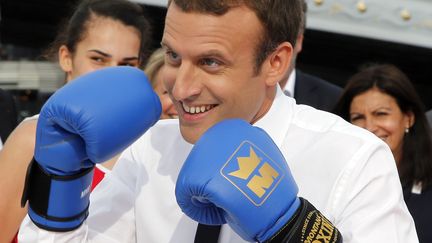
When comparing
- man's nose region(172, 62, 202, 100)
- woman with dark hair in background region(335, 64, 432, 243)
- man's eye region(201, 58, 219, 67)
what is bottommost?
woman with dark hair in background region(335, 64, 432, 243)

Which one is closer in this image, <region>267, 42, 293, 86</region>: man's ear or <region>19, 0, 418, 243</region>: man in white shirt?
<region>19, 0, 418, 243</region>: man in white shirt

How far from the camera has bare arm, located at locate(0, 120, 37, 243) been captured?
211 cm

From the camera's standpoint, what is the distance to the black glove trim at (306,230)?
1.42m

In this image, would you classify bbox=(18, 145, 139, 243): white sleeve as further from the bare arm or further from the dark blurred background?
the dark blurred background

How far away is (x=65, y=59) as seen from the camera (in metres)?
2.77

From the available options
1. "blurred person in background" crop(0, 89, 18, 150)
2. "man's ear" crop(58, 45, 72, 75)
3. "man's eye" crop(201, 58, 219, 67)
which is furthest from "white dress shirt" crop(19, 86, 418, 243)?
"blurred person in background" crop(0, 89, 18, 150)

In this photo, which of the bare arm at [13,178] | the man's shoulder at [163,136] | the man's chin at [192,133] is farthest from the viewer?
the bare arm at [13,178]

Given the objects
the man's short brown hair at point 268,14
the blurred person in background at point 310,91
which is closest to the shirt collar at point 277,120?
the man's short brown hair at point 268,14

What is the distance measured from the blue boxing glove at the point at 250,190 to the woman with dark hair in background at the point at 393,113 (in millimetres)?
1679

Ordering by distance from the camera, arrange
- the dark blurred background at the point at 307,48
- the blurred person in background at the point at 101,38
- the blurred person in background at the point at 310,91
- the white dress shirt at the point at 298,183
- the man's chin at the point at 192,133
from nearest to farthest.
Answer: the white dress shirt at the point at 298,183 < the man's chin at the point at 192,133 < the blurred person in background at the point at 101,38 < the blurred person in background at the point at 310,91 < the dark blurred background at the point at 307,48

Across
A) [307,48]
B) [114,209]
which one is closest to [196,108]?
[114,209]

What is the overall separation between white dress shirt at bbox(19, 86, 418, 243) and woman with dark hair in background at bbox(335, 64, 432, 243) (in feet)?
4.73

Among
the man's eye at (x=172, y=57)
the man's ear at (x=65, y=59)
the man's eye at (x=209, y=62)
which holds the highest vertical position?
the man's eye at (x=209, y=62)

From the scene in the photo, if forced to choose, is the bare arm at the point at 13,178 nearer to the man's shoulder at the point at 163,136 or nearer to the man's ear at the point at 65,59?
the man's shoulder at the point at 163,136
